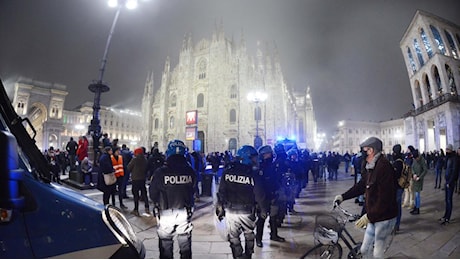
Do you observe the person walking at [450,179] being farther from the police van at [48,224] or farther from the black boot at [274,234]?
the police van at [48,224]

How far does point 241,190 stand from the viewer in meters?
2.94

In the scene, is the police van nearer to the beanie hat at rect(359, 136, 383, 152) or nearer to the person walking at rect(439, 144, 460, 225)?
the beanie hat at rect(359, 136, 383, 152)

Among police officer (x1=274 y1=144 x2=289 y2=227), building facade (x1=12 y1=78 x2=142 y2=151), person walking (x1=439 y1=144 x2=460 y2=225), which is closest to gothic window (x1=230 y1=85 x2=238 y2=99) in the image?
building facade (x1=12 y1=78 x2=142 y2=151)

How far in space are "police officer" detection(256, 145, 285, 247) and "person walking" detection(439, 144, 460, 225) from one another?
401 cm

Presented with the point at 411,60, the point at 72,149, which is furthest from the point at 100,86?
the point at 411,60

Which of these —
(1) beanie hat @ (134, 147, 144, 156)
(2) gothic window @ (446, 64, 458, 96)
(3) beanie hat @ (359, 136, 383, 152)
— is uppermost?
(2) gothic window @ (446, 64, 458, 96)

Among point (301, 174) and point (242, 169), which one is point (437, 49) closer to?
point (301, 174)

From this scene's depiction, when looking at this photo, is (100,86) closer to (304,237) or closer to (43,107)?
(304,237)

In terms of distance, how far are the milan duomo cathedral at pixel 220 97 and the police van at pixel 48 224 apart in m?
30.5

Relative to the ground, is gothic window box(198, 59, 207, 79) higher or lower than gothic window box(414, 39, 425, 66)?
higher

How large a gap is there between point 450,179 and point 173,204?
21.7 feet

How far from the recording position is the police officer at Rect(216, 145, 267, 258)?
2.91 metres

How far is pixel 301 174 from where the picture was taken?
7578 mm

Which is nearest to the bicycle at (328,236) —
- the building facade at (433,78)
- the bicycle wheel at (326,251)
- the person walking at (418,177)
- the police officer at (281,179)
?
the bicycle wheel at (326,251)
